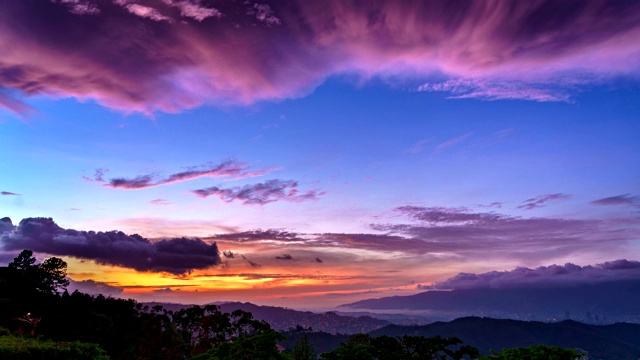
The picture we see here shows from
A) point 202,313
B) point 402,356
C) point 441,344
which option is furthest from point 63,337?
point 441,344

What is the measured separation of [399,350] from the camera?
36.3 meters

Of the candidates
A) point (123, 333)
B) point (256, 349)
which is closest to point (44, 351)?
point (256, 349)

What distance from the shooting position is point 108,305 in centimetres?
6159

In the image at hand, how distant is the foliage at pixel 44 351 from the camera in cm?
2419

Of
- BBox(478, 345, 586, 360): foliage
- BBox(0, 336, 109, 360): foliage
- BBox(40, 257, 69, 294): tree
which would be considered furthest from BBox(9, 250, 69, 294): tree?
BBox(478, 345, 586, 360): foliage

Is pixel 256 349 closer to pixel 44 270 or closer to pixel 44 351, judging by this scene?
pixel 44 351

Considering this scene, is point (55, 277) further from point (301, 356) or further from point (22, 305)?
point (301, 356)

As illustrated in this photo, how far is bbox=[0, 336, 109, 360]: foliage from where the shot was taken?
24188 millimetres

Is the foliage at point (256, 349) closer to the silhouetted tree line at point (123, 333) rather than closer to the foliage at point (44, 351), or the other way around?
the silhouetted tree line at point (123, 333)

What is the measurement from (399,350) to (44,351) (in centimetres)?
2622

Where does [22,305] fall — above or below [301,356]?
above

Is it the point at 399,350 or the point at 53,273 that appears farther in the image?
the point at 53,273

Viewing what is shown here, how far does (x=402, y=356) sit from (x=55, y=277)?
5565cm

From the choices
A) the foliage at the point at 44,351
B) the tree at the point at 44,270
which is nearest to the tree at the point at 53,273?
the tree at the point at 44,270
